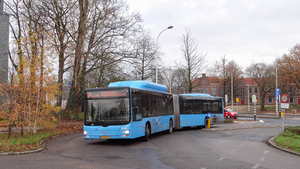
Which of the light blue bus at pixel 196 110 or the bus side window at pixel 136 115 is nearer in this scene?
the bus side window at pixel 136 115

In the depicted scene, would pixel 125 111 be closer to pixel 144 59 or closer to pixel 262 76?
pixel 144 59

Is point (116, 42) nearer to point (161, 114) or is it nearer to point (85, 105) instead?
point (161, 114)

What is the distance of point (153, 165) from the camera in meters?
8.20


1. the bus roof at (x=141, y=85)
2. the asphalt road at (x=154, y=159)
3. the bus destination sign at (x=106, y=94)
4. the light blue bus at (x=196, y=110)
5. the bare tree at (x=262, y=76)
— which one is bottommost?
the asphalt road at (x=154, y=159)

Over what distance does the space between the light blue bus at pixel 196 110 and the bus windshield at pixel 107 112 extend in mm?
8239

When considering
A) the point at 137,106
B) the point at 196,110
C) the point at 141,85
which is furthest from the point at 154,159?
the point at 196,110

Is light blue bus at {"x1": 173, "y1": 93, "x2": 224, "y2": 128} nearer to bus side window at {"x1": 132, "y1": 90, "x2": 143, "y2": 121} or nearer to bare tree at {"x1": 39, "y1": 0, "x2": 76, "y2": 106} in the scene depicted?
bus side window at {"x1": 132, "y1": 90, "x2": 143, "y2": 121}

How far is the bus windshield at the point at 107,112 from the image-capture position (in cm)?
1222

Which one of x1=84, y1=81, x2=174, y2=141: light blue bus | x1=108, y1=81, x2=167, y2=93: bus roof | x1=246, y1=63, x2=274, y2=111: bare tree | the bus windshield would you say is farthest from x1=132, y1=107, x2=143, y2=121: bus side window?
x1=246, y1=63, x2=274, y2=111: bare tree

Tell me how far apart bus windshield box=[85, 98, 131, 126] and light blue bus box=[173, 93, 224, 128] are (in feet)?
27.0

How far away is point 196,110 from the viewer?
21953mm

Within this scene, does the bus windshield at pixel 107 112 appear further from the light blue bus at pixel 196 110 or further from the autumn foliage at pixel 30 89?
the light blue bus at pixel 196 110

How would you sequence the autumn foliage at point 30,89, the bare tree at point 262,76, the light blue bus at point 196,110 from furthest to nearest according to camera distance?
the bare tree at point 262,76
the light blue bus at point 196,110
the autumn foliage at point 30,89

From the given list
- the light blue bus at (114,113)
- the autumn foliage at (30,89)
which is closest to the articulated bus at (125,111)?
the light blue bus at (114,113)
